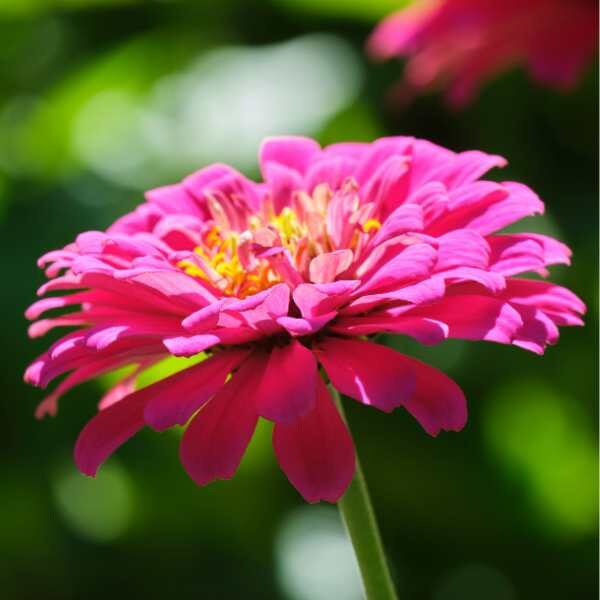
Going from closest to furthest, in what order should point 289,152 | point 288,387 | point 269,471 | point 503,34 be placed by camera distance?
point 288,387 → point 289,152 → point 503,34 → point 269,471

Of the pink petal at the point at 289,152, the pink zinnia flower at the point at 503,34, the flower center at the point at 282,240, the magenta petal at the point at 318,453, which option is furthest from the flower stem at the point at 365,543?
the pink zinnia flower at the point at 503,34

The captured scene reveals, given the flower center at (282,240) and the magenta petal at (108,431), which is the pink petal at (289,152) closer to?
the flower center at (282,240)

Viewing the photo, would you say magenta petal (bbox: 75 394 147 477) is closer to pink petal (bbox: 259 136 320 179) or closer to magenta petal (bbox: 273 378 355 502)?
magenta petal (bbox: 273 378 355 502)

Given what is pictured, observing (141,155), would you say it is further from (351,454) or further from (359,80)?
(351,454)

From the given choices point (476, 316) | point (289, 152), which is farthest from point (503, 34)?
point (476, 316)

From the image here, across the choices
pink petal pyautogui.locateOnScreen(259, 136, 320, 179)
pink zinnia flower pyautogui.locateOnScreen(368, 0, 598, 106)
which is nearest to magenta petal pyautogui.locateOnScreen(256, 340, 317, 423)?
pink petal pyautogui.locateOnScreen(259, 136, 320, 179)

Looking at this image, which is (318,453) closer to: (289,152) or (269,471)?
(289,152)
